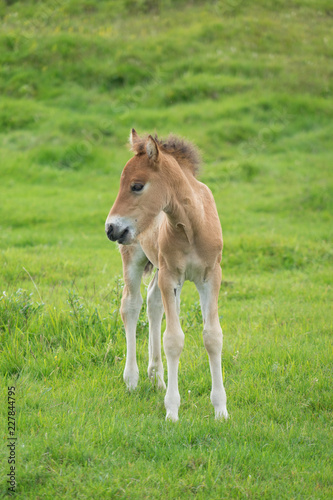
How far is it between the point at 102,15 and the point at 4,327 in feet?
59.8

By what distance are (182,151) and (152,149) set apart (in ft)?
1.82

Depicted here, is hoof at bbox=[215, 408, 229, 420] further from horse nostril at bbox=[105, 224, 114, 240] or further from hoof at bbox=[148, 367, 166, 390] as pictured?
horse nostril at bbox=[105, 224, 114, 240]

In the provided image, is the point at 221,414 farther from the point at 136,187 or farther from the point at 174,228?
the point at 136,187

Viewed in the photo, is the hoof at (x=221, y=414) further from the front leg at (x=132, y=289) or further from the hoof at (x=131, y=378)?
the front leg at (x=132, y=289)

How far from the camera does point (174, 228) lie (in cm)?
443

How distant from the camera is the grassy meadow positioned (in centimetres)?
385

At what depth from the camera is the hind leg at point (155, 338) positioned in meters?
5.16

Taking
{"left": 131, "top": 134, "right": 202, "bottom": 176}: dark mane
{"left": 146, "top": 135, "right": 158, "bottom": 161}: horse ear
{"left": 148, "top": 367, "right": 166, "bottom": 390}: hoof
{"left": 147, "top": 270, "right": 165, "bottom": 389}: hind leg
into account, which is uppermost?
{"left": 146, "top": 135, "right": 158, "bottom": 161}: horse ear

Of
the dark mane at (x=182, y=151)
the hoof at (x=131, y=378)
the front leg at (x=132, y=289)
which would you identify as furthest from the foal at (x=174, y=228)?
the hoof at (x=131, y=378)

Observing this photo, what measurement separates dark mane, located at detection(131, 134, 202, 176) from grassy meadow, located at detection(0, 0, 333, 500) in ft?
6.25

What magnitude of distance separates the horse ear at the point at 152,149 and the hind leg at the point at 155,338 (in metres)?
1.61

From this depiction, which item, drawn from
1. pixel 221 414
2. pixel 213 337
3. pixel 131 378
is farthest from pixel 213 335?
pixel 131 378

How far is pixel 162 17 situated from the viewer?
21.0 metres

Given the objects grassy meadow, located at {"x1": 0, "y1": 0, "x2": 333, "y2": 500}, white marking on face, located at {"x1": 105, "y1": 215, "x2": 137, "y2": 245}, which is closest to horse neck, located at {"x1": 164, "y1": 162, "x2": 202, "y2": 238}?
white marking on face, located at {"x1": 105, "y1": 215, "x2": 137, "y2": 245}
